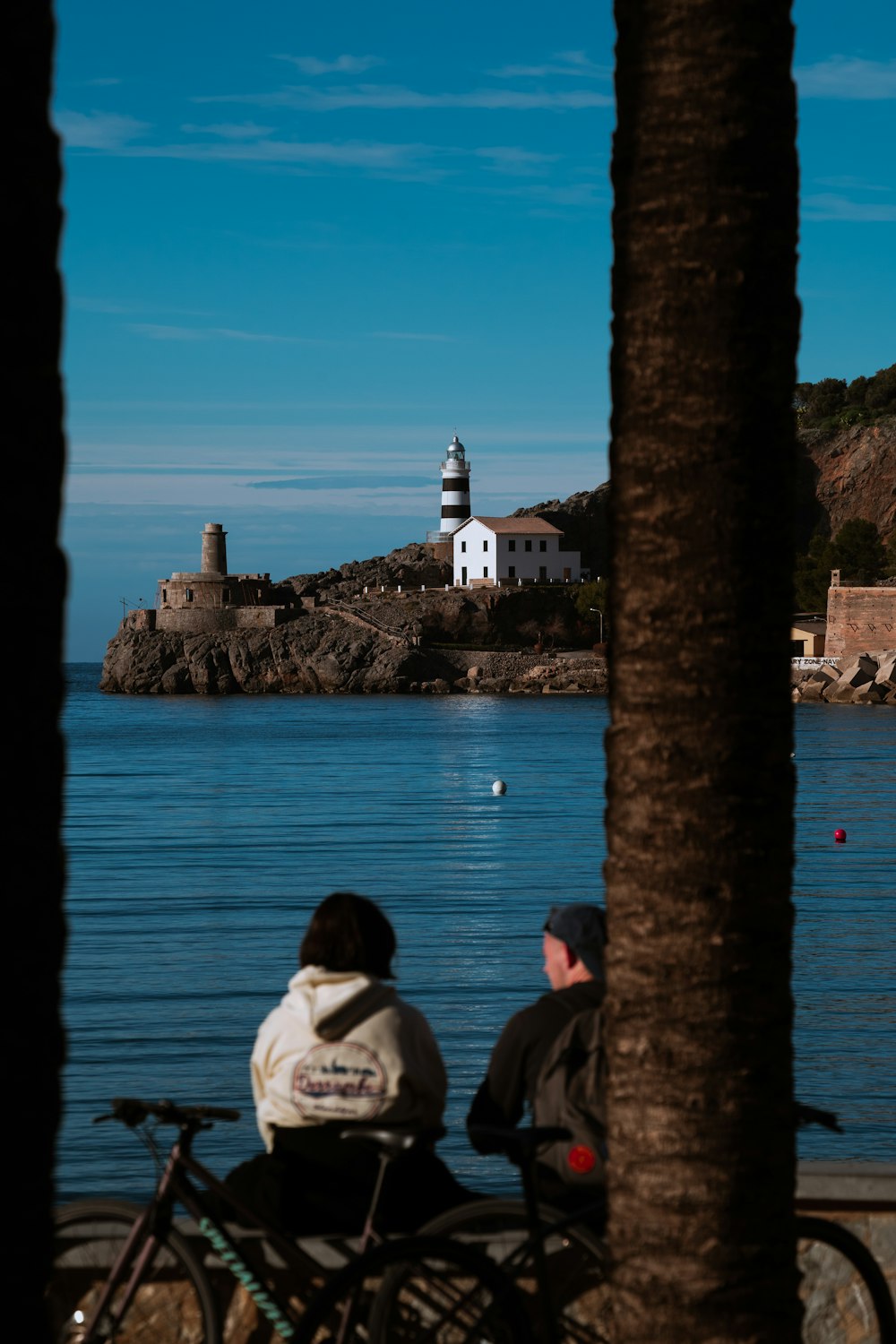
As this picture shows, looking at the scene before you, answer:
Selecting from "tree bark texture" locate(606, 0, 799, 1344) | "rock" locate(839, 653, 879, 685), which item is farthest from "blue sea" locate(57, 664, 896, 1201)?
"rock" locate(839, 653, 879, 685)

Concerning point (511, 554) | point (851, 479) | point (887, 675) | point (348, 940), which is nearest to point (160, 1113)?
point (348, 940)

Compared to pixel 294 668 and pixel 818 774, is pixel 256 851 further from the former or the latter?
pixel 294 668

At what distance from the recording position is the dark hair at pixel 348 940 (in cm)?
414

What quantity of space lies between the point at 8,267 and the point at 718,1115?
1890 mm

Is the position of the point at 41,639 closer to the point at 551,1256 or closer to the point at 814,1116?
the point at 551,1256

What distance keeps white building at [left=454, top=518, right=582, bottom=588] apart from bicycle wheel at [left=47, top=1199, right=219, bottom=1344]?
110477 millimetres

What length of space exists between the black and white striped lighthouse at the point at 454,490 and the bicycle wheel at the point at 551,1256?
120 m

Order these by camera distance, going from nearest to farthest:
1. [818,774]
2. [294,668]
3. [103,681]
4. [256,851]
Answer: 1. [256,851]
2. [818,774]
3. [294,668]
4. [103,681]

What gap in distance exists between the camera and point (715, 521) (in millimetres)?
3031

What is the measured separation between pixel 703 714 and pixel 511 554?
4421 inches

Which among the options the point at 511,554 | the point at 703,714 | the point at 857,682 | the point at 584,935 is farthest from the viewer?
the point at 511,554

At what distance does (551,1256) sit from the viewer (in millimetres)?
3891

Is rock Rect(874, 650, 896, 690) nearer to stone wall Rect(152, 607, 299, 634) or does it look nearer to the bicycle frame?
stone wall Rect(152, 607, 299, 634)

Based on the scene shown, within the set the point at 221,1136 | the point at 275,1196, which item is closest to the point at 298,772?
the point at 221,1136
